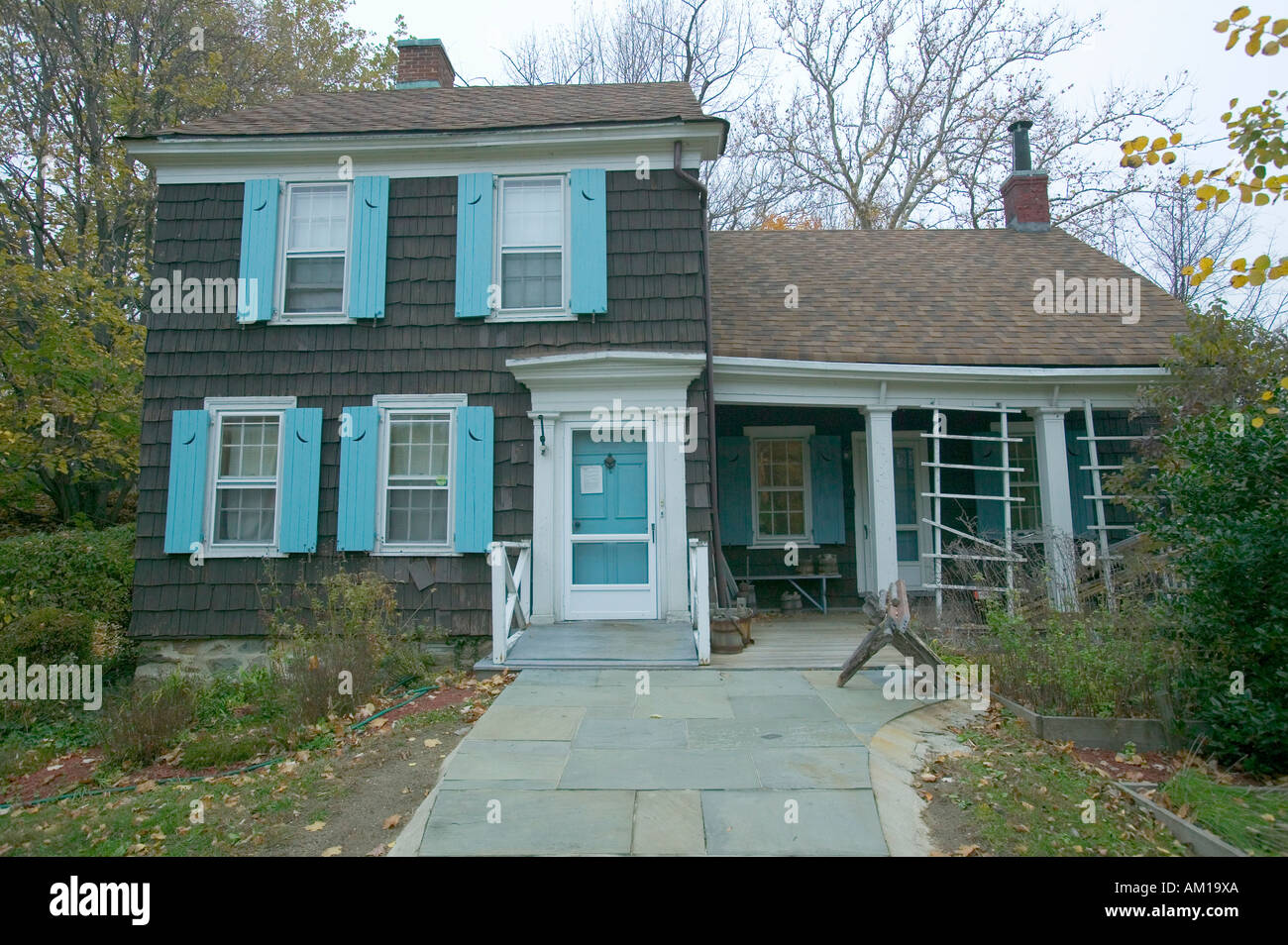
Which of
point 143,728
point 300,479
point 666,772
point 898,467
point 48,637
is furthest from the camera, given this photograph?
point 898,467

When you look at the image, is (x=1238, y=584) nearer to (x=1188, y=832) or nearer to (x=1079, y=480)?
(x=1188, y=832)

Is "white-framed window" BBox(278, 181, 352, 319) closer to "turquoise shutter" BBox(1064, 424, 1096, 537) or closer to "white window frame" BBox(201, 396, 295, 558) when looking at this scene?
"white window frame" BBox(201, 396, 295, 558)

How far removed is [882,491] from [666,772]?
5504 mm

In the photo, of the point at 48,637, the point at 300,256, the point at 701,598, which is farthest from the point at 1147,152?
the point at 48,637

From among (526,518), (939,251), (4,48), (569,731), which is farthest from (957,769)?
(4,48)

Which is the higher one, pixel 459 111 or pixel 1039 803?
pixel 459 111

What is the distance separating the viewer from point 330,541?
8.52 metres

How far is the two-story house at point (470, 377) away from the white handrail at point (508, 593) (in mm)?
75

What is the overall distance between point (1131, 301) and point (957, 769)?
30.2 ft

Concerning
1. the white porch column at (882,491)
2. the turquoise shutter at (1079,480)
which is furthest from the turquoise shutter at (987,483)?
the white porch column at (882,491)

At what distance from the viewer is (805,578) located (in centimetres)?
1030

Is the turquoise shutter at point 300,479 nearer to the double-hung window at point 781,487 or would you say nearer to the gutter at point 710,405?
the gutter at point 710,405
